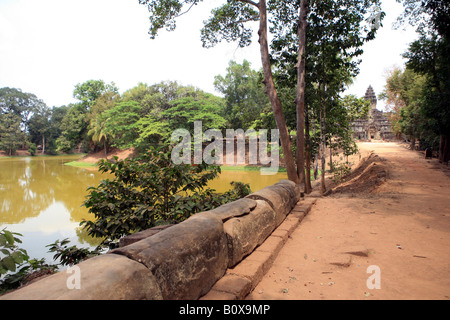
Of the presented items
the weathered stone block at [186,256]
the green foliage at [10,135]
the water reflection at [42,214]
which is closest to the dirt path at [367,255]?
the weathered stone block at [186,256]

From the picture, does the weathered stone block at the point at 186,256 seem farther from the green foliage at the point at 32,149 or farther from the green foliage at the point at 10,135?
the green foliage at the point at 32,149

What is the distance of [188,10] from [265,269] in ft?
22.3

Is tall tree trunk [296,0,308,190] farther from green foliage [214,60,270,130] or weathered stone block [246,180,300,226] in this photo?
green foliage [214,60,270,130]

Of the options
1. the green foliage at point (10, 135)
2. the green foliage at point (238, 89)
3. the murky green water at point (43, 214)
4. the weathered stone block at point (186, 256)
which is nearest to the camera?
the weathered stone block at point (186, 256)

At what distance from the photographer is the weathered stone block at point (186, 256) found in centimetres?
160

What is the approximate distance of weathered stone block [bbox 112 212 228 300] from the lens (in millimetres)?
1600

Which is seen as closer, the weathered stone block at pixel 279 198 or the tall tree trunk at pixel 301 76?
the weathered stone block at pixel 279 198

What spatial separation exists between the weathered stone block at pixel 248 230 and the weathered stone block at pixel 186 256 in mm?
126

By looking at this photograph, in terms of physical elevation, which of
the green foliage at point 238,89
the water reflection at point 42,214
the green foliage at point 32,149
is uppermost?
the green foliage at point 238,89

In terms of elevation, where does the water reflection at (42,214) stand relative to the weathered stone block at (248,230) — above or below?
below

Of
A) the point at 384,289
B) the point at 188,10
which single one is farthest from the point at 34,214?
the point at 384,289

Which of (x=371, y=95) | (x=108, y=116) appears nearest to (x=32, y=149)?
(x=108, y=116)

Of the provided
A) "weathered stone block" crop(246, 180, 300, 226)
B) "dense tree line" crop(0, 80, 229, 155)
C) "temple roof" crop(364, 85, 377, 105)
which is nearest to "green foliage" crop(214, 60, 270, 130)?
"dense tree line" crop(0, 80, 229, 155)

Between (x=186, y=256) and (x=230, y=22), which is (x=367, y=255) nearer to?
(x=186, y=256)
